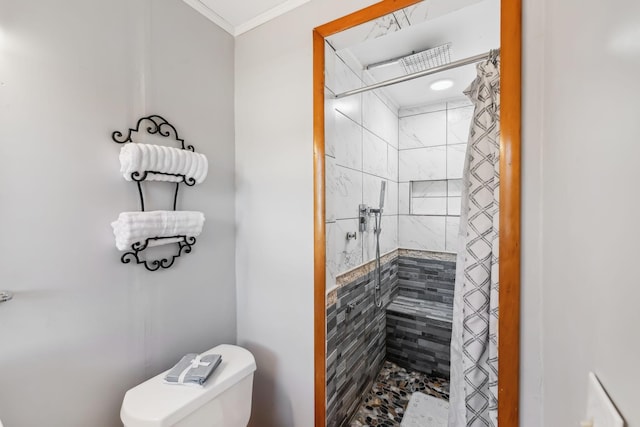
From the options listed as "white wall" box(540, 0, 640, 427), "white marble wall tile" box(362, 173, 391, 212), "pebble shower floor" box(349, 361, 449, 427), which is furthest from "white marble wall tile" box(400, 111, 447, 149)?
"pebble shower floor" box(349, 361, 449, 427)

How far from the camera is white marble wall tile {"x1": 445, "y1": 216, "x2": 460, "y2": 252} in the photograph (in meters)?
2.54

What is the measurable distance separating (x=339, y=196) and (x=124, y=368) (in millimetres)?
1300

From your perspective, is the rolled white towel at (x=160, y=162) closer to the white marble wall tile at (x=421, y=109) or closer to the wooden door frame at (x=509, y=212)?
the wooden door frame at (x=509, y=212)

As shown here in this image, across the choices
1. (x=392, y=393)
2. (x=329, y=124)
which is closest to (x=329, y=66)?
(x=329, y=124)

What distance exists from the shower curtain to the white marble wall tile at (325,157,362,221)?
637 mm

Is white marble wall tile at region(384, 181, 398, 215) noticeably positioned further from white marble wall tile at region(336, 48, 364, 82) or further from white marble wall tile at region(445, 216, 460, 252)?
white marble wall tile at region(336, 48, 364, 82)

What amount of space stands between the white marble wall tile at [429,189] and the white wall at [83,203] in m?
2.14

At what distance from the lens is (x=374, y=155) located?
86.0 inches

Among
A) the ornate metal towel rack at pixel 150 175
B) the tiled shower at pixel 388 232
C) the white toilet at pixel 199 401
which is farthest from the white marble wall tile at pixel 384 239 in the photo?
the ornate metal towel rack at pixel 150 175

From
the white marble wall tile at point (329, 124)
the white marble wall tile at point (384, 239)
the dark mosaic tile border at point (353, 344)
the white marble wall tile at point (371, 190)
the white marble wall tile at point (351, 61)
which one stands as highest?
the white marble wall tile at point (351, 61)

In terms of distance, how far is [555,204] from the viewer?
669 millimetres

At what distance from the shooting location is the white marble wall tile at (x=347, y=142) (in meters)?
1.57

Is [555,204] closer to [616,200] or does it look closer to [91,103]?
[616,200]

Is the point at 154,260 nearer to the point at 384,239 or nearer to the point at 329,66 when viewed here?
the point at 329,66
